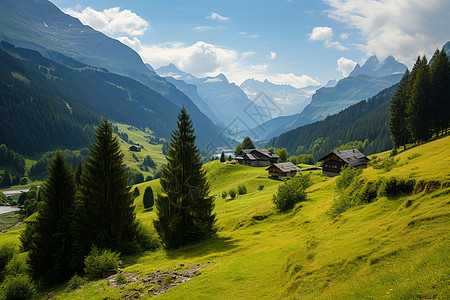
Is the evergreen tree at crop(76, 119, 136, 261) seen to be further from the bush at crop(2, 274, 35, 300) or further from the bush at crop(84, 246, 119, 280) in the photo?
the bush at crop(84, 246, 119, 280)

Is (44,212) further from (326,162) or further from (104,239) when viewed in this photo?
(326,162)

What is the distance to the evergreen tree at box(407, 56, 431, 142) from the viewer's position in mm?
72000

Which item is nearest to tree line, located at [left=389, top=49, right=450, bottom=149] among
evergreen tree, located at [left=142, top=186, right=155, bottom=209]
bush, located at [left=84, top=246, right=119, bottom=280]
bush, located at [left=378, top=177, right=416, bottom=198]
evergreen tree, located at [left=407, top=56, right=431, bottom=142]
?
evergreen tree, located at [left=407, top=56, right=431, bottom=142]

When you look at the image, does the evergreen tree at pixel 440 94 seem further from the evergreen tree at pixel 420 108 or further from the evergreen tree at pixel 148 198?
the evergreen tree at pixel 148 198

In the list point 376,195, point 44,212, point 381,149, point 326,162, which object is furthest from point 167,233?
point 381,149

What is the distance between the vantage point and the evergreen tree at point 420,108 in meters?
72.0

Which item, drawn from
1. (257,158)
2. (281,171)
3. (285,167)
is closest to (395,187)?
(281,171)

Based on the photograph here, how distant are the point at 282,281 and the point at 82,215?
2986 cm

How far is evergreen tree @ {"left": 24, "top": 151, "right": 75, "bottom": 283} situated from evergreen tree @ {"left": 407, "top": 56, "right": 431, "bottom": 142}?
273 feet

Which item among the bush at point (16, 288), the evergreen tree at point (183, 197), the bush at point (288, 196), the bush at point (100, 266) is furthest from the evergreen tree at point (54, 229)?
the bush at point (288, 196)

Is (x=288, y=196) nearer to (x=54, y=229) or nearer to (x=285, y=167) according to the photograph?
(x=54, y=229)

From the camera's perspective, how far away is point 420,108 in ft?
236

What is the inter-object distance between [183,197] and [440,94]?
80329 mm

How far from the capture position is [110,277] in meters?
26.7
